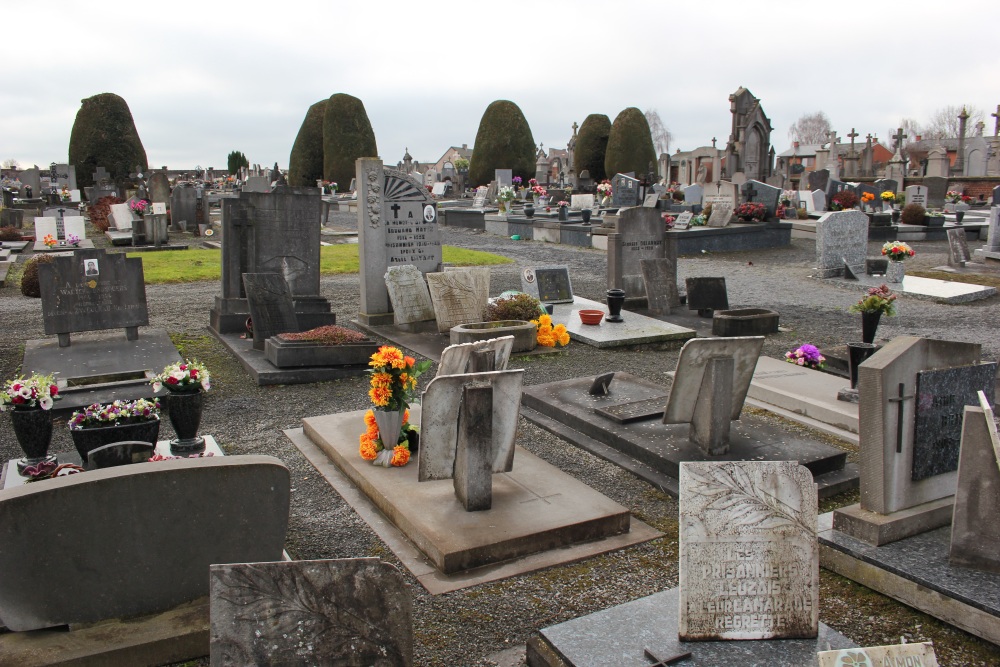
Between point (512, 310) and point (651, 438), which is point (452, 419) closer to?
point (651, 438)

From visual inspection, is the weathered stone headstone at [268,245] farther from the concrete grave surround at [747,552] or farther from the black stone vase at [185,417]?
the concrete grave surround at [747,552]

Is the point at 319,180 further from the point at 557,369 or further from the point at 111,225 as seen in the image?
the point at 557,369

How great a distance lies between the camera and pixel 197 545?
395cm

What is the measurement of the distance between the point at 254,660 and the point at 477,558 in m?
2.10

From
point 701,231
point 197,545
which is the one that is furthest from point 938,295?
point 197,545

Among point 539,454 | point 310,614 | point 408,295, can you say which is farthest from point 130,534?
point 408,295

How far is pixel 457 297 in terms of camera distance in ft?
36.6

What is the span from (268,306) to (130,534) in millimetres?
6699

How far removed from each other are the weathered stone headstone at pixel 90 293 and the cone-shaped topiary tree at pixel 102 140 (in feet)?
119

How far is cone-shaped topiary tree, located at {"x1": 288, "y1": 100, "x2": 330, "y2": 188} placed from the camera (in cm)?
4900

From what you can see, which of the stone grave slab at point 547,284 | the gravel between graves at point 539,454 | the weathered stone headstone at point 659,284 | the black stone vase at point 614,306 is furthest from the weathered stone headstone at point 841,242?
the black stone vase at point 614,306

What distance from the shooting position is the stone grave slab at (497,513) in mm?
4855

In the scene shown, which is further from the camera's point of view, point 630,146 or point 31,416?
point 630,146

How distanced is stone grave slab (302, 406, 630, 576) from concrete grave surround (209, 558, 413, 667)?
66.8 inches
